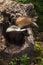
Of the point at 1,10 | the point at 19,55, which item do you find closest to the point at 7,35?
the point at 19,55

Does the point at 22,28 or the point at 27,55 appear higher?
the point at 22,28

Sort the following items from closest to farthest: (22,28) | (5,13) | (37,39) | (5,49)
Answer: (5,49)
(22,28)
(5,13)
(37,39)

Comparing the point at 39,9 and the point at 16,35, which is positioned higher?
the point at 16,35

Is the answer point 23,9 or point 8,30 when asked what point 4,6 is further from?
point 8,30

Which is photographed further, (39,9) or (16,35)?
(39,9)

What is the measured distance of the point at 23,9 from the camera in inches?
254

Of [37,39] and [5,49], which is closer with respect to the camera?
[5,49]

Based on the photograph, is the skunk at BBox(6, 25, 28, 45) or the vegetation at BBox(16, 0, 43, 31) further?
the vegetation at BBox(16, 0, 43, 31)

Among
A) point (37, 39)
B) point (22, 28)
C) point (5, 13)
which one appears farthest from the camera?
point (37, 39)

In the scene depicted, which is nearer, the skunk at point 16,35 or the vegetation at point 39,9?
the skunk at point 16,35

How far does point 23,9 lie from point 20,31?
129cm

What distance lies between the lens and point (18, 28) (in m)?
5.40

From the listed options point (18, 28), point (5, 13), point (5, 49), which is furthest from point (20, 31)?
point (5, 13)

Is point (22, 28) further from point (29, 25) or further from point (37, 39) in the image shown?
point (37, 39)
